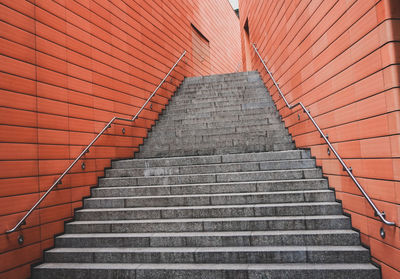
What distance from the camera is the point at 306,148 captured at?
16.1 feet

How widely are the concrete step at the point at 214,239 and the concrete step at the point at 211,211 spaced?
1.07 ft

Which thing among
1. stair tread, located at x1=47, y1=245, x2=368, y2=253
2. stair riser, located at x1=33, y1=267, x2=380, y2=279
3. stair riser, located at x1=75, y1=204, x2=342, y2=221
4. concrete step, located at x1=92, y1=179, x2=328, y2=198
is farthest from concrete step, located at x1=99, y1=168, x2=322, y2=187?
stair riser, located at x1=33, y1=267, x2=380, y2=279

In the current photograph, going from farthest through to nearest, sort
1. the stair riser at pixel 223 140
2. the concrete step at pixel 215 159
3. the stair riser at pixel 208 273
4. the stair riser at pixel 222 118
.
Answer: the stair riser at pixel 222 118, the stair riser at pixel 223 140, the concrete step at pixel 215 159, the stair riser at pixel 208 273

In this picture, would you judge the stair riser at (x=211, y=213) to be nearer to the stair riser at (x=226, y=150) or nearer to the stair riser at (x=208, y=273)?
the stair riser at (x=208, y=273)

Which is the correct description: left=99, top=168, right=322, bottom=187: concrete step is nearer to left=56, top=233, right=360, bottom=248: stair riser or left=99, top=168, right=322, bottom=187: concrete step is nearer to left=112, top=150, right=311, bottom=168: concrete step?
left=112, top=150, right=311, bottom=168: concrete step

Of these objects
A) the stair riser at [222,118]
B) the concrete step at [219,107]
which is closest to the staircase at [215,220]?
the stair riser at [222,118]

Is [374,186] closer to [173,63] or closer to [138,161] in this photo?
[138,161]

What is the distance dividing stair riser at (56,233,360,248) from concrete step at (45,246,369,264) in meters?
0.07

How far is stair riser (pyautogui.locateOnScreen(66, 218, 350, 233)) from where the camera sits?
3562 mm

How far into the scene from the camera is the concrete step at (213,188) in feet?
13.7

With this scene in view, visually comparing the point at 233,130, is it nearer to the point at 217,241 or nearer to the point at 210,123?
the point at 210,123

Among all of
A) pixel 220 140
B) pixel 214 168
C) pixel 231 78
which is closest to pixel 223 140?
pixel 220 140

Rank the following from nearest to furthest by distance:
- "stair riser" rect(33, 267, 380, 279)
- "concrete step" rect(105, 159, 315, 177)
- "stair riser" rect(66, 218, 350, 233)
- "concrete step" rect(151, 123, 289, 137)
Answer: "stair riser" rect(33, 267, 380, 279)
"stair riser" rect(66, 218, 350, 233)
"concrete step" rect(105, 159, 315, 177)
"concrete step" rect(151, 123, 289, 137)

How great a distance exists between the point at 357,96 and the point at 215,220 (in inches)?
89.2
